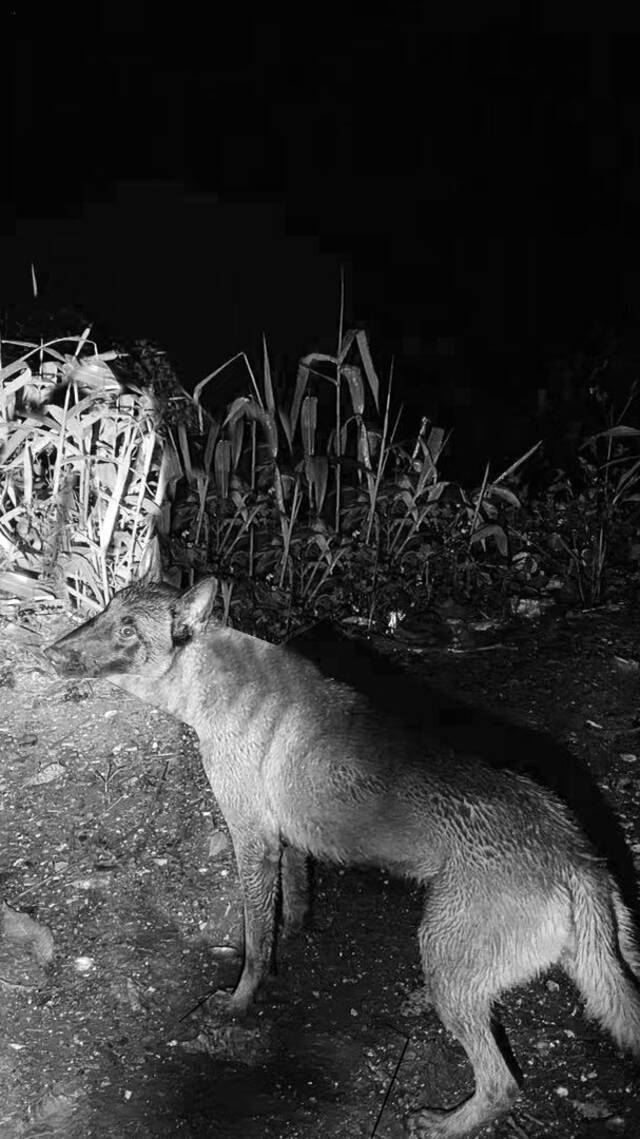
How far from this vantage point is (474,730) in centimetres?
505

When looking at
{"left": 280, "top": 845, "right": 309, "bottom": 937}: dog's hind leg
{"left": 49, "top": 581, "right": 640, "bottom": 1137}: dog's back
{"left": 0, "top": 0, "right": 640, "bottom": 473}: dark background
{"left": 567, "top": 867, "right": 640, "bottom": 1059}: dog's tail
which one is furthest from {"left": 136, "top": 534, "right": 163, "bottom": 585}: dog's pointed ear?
{"left": 0, "top": 0, "right": 640, "bottom": 473}: dark background

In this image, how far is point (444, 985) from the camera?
134 inches

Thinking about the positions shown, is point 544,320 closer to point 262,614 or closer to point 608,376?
point 608,376

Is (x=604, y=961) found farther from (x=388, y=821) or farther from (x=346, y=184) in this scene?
(x=346, y=184)

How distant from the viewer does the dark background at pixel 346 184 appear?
11250 millimetres

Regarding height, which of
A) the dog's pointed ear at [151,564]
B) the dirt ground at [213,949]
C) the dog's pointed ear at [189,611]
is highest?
the dog's pointed ear at [189,611]

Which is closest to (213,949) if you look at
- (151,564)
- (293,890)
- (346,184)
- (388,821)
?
(293,890)

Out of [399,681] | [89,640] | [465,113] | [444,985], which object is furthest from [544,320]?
[444,985]

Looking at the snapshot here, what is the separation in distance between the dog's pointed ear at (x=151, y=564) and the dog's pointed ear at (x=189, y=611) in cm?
147

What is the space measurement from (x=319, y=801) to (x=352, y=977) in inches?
26.8

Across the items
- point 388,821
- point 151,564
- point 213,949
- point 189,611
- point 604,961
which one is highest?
point 189,611

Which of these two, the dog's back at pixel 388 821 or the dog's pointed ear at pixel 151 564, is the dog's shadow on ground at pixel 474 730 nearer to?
the dog's back at pixel 388 821

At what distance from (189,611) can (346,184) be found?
40.8ft

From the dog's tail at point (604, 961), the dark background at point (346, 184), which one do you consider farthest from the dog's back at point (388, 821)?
the dark background at point (346, 184)
